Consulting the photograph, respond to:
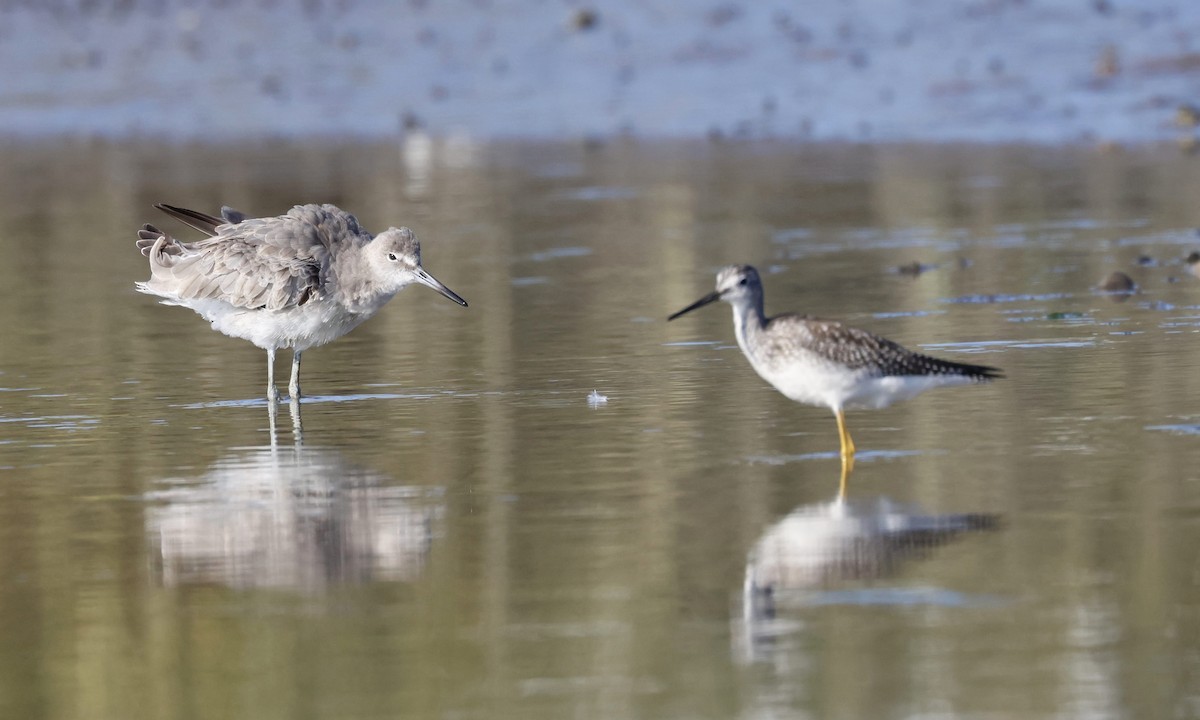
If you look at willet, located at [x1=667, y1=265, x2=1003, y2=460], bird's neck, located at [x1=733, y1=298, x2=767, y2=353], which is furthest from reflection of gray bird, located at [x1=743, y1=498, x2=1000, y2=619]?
bird's neck, located at [x1=733, y1=298, x2=767, y2=353]

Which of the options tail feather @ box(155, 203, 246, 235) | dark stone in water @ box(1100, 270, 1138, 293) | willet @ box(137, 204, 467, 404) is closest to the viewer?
willet @ box(137, 204, 467, 404)

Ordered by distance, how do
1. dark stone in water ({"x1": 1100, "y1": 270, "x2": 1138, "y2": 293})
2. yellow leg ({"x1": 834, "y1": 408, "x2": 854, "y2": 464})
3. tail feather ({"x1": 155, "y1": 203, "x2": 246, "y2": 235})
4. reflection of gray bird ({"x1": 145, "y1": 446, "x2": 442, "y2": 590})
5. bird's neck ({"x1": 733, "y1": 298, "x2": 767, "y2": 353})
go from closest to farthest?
1. reflection of gray bird ({"x1": 145, "y1": 446, "x2": 442, "y2": 590})
2. yellow leg ({"x1": 834, "y1": 408, "x2": 854, "y2": 464})
3. bird's neck ({"x1": 733, "y1": 298, "x2": 767, "y2": 353})
4. tail feather ({"x1": 155, "y1": 203, "x2": 246, "y2": 235})
5. dark stone in water ({"x1": 1100, "y1": 270, "x2": 1138, "y2": 293})

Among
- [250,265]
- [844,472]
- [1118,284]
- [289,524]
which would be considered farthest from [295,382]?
[1118,284]

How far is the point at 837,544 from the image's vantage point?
7.70 m

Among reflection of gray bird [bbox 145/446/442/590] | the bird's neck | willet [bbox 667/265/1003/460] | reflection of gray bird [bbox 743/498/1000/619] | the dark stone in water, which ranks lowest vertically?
reflection of gray bird [bbox 743/498/1000/619]

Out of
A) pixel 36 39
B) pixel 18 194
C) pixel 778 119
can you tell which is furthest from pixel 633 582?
pixel 36 39

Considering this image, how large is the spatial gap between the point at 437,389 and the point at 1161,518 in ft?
15.2

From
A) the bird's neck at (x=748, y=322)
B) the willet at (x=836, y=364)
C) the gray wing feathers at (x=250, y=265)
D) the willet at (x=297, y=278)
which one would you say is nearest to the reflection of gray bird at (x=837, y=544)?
the willet at (x=836, y=364)

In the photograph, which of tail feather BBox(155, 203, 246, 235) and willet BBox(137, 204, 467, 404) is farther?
tail feather BBox(155, 203, 246, 235)

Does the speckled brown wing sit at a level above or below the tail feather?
below

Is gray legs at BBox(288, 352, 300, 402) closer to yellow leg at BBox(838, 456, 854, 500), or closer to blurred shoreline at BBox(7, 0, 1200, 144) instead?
yellow leg at BBox(838, 456, 854, 500)

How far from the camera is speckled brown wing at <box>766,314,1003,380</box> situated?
927 centimetres

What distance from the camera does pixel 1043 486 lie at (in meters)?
8.55

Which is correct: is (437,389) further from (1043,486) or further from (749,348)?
(1043,486)
